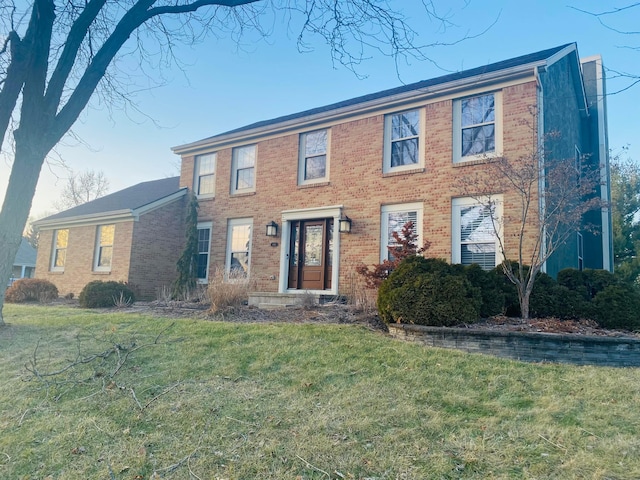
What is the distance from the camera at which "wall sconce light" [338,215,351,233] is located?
10750mm

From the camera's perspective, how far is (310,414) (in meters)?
3.53

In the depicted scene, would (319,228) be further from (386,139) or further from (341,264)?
(386,139)

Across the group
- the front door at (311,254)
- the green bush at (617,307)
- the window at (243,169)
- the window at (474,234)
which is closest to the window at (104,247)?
the window at (243,169)

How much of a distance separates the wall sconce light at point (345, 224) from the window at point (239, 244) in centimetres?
330

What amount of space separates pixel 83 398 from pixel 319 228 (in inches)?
318

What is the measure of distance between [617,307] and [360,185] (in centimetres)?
630

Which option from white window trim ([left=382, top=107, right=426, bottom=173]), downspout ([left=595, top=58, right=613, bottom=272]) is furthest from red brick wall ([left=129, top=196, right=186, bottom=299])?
downspout ([left=595, top=58, right=613, bottom=272])

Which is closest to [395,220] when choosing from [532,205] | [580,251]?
[532,205]

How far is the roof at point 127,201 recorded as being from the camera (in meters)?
14.5

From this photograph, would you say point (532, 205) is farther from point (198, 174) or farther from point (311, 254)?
point (198, 174)

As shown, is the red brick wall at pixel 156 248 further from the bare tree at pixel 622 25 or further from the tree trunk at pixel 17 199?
the bare tree at pixel 622 25

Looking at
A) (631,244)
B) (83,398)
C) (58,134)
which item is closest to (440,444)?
(83,398)

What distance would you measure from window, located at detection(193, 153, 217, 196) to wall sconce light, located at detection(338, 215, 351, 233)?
207 inches

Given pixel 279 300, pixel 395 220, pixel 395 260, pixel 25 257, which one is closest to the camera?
pixel 395 260
